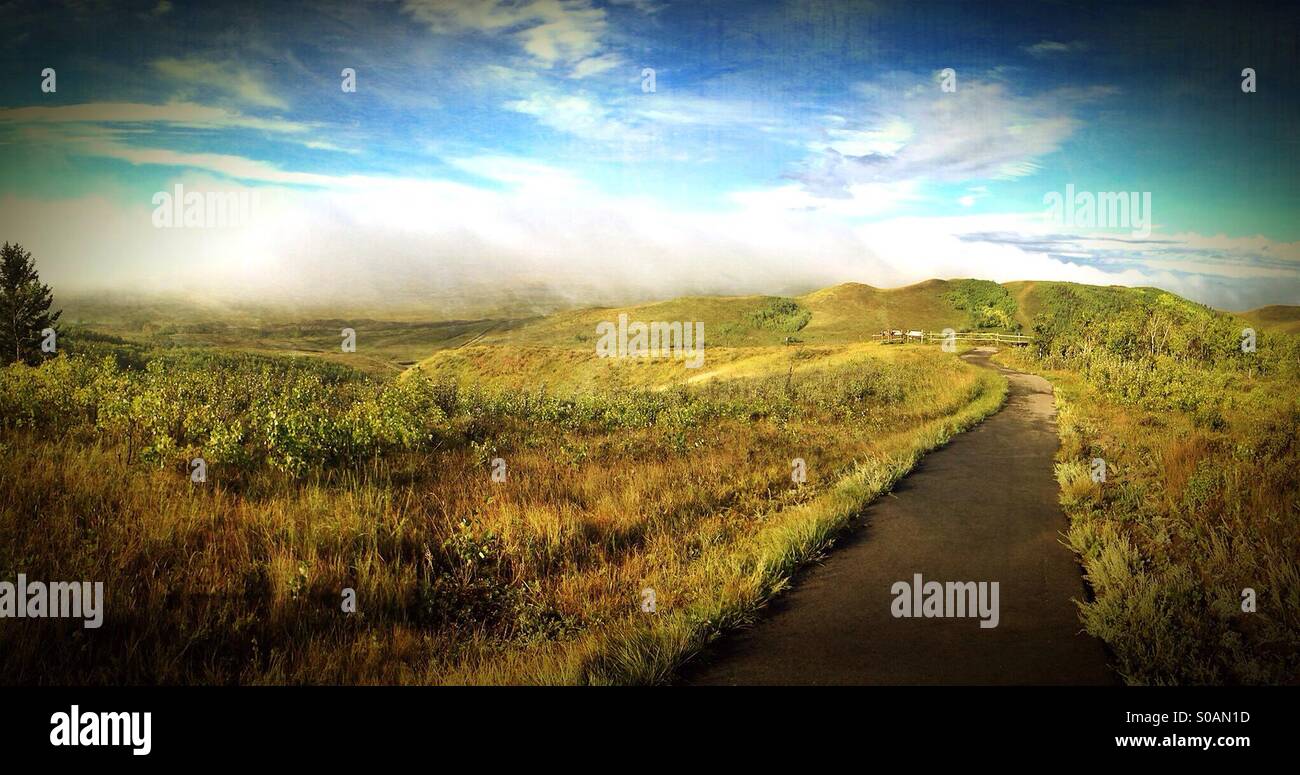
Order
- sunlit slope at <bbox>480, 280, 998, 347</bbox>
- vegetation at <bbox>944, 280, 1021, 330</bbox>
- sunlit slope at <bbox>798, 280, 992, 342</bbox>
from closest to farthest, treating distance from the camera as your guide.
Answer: sunlit slope at <bbox>480, 280, 998, 347</bbox> < vegetation at <bbox>944, 280, 1021, 330</bbox> < sunlit slope at <bbox>798, 280, 992, 342</bbox>

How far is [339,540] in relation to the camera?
225 inches

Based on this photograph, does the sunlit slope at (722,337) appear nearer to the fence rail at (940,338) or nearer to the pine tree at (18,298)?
the fence rail at (940,338)

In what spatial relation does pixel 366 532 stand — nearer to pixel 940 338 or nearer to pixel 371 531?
pixel 371 531

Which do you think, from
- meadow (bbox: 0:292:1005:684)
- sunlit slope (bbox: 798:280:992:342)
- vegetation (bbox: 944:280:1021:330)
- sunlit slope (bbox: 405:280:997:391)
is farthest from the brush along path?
vegetation (bbox: 944:280:1021:330)

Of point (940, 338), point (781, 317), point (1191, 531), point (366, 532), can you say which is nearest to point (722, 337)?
point (781, 317)

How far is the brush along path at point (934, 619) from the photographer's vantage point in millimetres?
4246

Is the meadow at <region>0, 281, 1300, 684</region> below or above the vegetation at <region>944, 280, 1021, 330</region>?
below

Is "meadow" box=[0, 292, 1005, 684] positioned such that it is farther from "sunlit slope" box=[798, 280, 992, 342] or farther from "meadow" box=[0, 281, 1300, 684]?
"sunlit slope" box=[798, 280, 992, 342]

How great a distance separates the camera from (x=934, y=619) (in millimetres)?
5203

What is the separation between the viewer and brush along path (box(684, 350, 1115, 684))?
4.25 m
